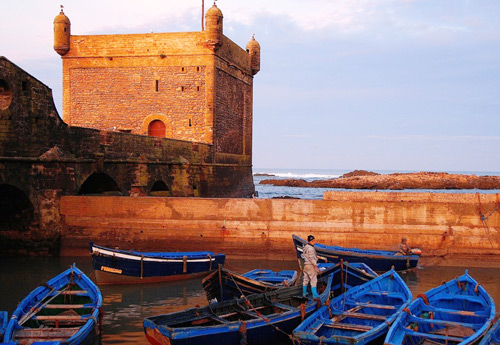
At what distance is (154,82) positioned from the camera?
29078mm

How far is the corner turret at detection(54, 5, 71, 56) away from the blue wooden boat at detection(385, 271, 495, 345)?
25.4 metres

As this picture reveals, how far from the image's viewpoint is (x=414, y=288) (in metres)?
14.1

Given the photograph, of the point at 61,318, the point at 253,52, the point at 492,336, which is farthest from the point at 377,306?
the point at 253,52

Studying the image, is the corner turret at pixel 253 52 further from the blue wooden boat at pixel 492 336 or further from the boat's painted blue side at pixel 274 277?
the blue wooden boat at pixel 492 336

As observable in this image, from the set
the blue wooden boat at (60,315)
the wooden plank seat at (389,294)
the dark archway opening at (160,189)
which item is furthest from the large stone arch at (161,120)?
the wooden plank seat at (389,294)

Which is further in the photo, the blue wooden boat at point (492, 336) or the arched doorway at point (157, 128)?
the arched doorway at point (157, 128)

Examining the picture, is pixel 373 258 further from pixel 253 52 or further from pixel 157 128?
pixel 253 52

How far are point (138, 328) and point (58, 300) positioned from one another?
1717mm

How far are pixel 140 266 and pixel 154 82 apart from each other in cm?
1676

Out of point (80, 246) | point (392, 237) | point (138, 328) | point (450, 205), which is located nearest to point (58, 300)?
point (138, 328)

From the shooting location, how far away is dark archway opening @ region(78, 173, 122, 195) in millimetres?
21562

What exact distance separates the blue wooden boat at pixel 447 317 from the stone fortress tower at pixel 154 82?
19.1m

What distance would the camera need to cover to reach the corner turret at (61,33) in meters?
29.1

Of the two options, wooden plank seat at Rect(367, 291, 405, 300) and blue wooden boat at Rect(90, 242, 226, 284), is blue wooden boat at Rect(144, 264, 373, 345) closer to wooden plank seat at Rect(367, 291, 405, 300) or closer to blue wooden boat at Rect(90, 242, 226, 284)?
wooden plank seat at Rect(367, 291, 405, 300)
